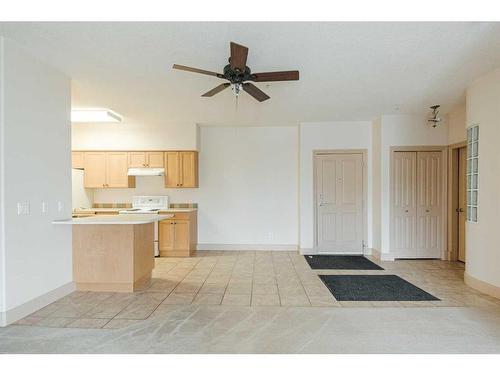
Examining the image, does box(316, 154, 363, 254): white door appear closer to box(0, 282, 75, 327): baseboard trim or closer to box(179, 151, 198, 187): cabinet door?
box(179, 151, 198, 187): cabinet door

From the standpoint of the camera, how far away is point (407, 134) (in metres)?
5.30

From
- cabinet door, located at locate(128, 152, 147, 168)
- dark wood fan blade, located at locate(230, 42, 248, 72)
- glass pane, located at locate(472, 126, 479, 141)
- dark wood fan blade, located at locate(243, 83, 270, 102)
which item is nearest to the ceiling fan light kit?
glass pane, located at locate(472, 126, 479, 141)

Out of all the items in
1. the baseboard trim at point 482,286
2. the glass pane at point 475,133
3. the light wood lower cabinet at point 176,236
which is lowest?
the baseboard trim at point 482,286

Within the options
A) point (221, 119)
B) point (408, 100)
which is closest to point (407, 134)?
point (408, 100)

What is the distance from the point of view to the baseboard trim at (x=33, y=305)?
2.71 m

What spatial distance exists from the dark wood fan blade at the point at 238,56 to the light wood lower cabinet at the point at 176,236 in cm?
351

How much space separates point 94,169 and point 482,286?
21.7 feet

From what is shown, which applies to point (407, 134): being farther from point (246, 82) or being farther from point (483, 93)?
point (246, 82)

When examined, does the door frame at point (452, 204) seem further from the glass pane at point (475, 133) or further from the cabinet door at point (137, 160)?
the cabinet door at point (137, 160)

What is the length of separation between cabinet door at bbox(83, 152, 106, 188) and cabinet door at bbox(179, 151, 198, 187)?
1.56 m

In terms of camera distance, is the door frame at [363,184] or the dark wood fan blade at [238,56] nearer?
the dark wood fan blade at [238,56]

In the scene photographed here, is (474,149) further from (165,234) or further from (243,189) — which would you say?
(165,234)

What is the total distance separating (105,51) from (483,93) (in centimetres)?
446

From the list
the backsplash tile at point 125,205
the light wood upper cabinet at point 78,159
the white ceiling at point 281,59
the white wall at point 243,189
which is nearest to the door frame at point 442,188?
the white ceiling at point 281,59
